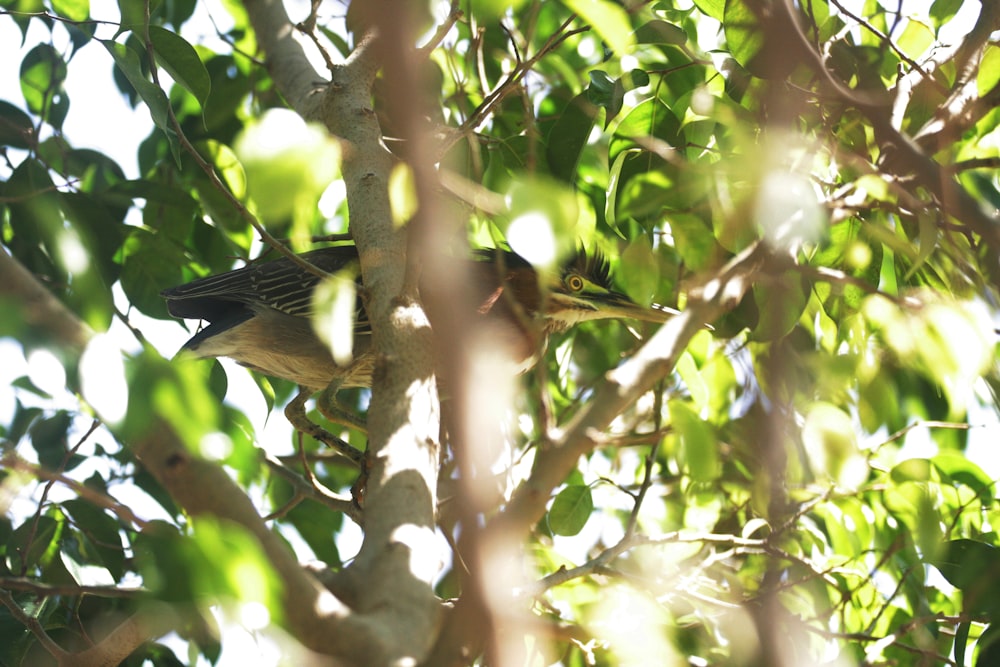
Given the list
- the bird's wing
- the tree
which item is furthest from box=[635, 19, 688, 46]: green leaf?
the bird's wing

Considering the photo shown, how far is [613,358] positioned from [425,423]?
7.33 feet

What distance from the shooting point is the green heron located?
3285mm

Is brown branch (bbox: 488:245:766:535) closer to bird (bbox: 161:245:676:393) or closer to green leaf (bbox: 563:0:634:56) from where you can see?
green leaf (bbox: 563:0:634:56)

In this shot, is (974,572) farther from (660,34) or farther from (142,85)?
(142,85)

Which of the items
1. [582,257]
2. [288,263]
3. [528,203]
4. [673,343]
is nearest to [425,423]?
[673,343]

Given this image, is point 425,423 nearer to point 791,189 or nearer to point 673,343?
point 673,343

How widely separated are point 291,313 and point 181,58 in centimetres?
132

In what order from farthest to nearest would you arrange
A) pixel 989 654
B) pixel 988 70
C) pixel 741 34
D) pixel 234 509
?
1. pixel 988 70
2. pixel 741 34
3. pixel 989 654
4. pixel 234 509

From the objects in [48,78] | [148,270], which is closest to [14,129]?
[48,78]

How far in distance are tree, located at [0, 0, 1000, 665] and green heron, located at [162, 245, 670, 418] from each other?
128mm

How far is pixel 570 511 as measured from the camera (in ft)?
7.57

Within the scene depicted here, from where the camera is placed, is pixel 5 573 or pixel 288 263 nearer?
pixel 5 573

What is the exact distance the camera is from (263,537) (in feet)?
3.81

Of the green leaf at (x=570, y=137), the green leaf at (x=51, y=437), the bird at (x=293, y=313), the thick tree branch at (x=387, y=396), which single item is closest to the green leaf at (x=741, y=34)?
the green leaf at (x=570, y=137)
